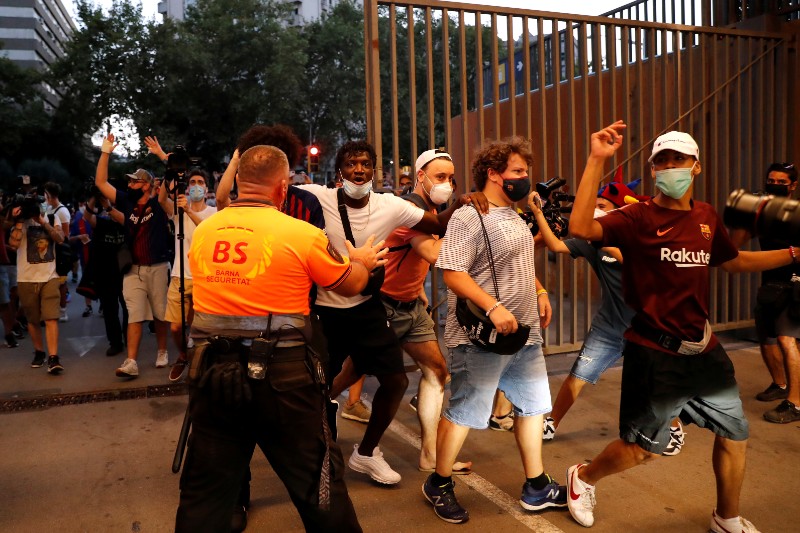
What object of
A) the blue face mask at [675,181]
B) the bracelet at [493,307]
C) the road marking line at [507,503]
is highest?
the blue face mask at [675,181]

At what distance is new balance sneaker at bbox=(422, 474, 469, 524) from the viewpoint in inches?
152

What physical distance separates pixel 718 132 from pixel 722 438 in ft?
17.5

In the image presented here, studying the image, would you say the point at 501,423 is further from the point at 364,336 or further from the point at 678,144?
the point at 678,144

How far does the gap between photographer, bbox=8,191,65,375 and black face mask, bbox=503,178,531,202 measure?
17.4 ft

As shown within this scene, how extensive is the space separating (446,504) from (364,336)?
1.00 m

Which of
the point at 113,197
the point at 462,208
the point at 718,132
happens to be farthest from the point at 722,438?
the point at 113,197

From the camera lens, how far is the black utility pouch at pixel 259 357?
2.79m

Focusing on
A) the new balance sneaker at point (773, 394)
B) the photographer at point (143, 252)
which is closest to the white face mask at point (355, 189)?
the photographer at point (143, 252)

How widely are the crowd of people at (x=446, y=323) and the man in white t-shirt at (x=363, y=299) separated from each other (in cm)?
1

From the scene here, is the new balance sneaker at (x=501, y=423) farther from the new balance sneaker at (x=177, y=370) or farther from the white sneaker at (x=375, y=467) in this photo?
the new balance sneaker at (x=177, y=370)

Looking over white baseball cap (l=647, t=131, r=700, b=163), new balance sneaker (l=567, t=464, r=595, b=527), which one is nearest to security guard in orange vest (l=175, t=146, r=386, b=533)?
new balance sneaker (l=567, t=464, r=595, b=527)

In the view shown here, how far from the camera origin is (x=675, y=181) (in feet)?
11.4

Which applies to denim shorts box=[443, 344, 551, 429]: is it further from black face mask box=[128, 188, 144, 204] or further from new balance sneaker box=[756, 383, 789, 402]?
black face mask box=[128, 188, 144, 204]

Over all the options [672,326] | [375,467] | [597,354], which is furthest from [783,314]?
[375,467]
